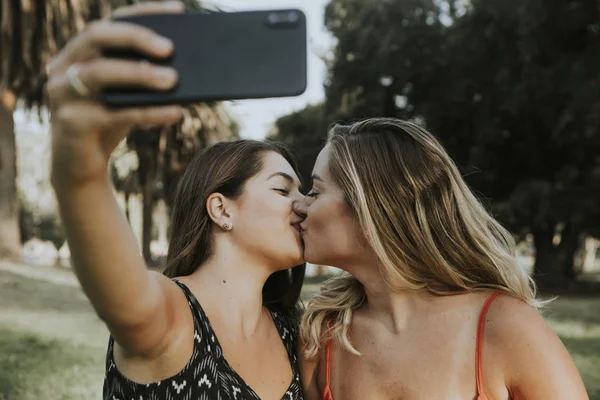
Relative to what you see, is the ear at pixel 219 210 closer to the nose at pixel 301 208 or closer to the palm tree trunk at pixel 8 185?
the nose at pixel 301 208

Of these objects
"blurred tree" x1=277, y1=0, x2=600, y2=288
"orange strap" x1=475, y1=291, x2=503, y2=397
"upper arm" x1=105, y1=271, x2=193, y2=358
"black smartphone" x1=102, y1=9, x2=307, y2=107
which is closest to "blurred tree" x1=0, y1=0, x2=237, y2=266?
"blurred tree" x1=277, y1=0, x2=600, y2=288

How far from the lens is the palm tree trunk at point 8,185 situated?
49.2ft

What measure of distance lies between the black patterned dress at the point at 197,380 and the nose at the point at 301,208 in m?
0.72

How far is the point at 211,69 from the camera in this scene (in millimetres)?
1354

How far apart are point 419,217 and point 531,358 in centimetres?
73

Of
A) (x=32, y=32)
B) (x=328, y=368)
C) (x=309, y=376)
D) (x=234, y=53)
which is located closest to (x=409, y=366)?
(x=328, y=368)

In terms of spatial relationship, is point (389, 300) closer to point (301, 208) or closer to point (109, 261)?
point (301, 208)

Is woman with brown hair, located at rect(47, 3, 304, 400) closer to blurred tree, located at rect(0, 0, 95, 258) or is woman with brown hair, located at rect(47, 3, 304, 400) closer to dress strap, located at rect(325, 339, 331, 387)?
dress strap, located at rect(325, 339, 331, 387)

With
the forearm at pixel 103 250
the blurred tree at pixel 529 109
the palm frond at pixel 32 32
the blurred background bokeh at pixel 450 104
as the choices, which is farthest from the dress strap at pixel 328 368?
the blurred tree at pixel 529 109

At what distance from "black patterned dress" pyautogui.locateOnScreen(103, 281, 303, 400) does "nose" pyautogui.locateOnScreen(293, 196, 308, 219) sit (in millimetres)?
720

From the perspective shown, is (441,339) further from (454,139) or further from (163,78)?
(454,139)

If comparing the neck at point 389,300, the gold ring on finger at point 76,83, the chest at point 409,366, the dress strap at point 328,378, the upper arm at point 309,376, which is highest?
the gold ring on finger at point 76,83

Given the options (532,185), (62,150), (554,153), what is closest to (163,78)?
(62,150)

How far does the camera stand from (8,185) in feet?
50.9
